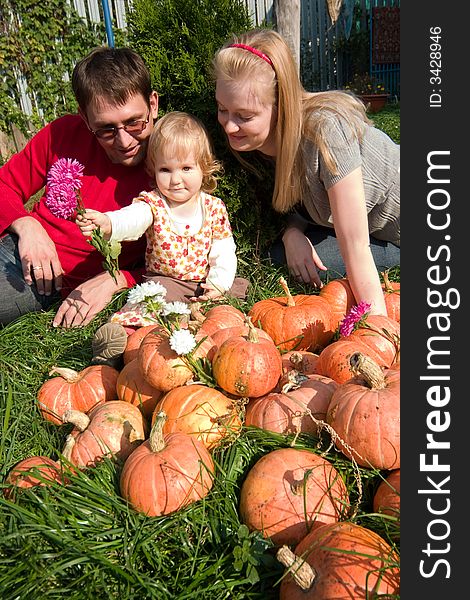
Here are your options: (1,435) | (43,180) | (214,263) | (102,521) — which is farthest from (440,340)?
(43,180)

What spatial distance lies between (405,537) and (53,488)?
117 centimetres

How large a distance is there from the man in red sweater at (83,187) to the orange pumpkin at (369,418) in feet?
6.08

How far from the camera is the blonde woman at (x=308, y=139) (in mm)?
2977

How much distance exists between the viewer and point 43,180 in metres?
3.85

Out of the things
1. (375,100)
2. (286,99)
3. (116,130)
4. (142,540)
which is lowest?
(142,540)

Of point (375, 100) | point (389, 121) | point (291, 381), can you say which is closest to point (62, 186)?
point (291, 381)

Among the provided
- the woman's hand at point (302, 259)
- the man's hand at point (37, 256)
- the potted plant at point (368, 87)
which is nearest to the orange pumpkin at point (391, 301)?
the woman's hand at point (302, 259)

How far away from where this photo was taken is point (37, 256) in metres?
3.46

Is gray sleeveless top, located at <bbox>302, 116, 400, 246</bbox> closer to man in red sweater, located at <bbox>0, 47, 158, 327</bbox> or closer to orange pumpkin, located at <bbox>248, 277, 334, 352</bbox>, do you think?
orange pumpkin, located at <bbox>248, 277, 334, 352</bbox>

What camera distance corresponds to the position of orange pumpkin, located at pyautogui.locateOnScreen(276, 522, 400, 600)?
140 centimetres

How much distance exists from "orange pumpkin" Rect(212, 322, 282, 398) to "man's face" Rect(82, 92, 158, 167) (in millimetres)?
1748

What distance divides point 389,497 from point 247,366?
2.20ft

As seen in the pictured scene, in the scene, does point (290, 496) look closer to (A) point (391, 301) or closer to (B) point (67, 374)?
(B) point (67, 374)

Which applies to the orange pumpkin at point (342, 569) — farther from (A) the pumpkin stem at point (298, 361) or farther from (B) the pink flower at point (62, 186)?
(B) the pink flower at point (62, 186)
